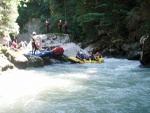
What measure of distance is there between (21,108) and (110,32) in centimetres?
1820

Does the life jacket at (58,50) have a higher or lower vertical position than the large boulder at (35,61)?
higher

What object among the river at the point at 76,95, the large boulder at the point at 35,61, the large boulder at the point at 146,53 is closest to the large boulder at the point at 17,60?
the large boulder at the point at 35,61

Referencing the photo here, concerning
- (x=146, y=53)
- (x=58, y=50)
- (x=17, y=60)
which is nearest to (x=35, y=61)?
(x=17, y=60)

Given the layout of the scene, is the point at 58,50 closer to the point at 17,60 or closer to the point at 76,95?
the point at 17,60

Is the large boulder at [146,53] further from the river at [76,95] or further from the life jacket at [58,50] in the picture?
the life jacket at [58,50]

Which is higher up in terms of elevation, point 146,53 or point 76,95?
point 146,53

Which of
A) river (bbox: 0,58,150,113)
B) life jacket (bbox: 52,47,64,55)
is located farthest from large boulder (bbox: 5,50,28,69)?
river (bbox: 0,58,150,113)

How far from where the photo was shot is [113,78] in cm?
1170

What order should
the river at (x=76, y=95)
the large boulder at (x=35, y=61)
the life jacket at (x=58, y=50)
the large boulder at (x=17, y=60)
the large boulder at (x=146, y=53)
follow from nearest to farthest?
1. the river at (x=76, y=95)
2. the large boulder at (x=146, y=53)
3. the large boulder at (x=17, y=60)
4. the large boulder at (x=35, y=61)
5. the life jacket at (x=58, y=50)

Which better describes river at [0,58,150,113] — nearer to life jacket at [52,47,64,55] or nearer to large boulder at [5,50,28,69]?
large boulder at [5,50,28,69]

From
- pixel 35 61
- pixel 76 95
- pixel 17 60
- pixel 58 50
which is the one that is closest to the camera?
pixel 76 95

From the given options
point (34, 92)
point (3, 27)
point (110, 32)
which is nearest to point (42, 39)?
point (3, 27)

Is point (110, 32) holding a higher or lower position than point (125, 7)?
lower

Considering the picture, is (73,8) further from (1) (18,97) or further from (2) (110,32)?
(1) (18,97)
